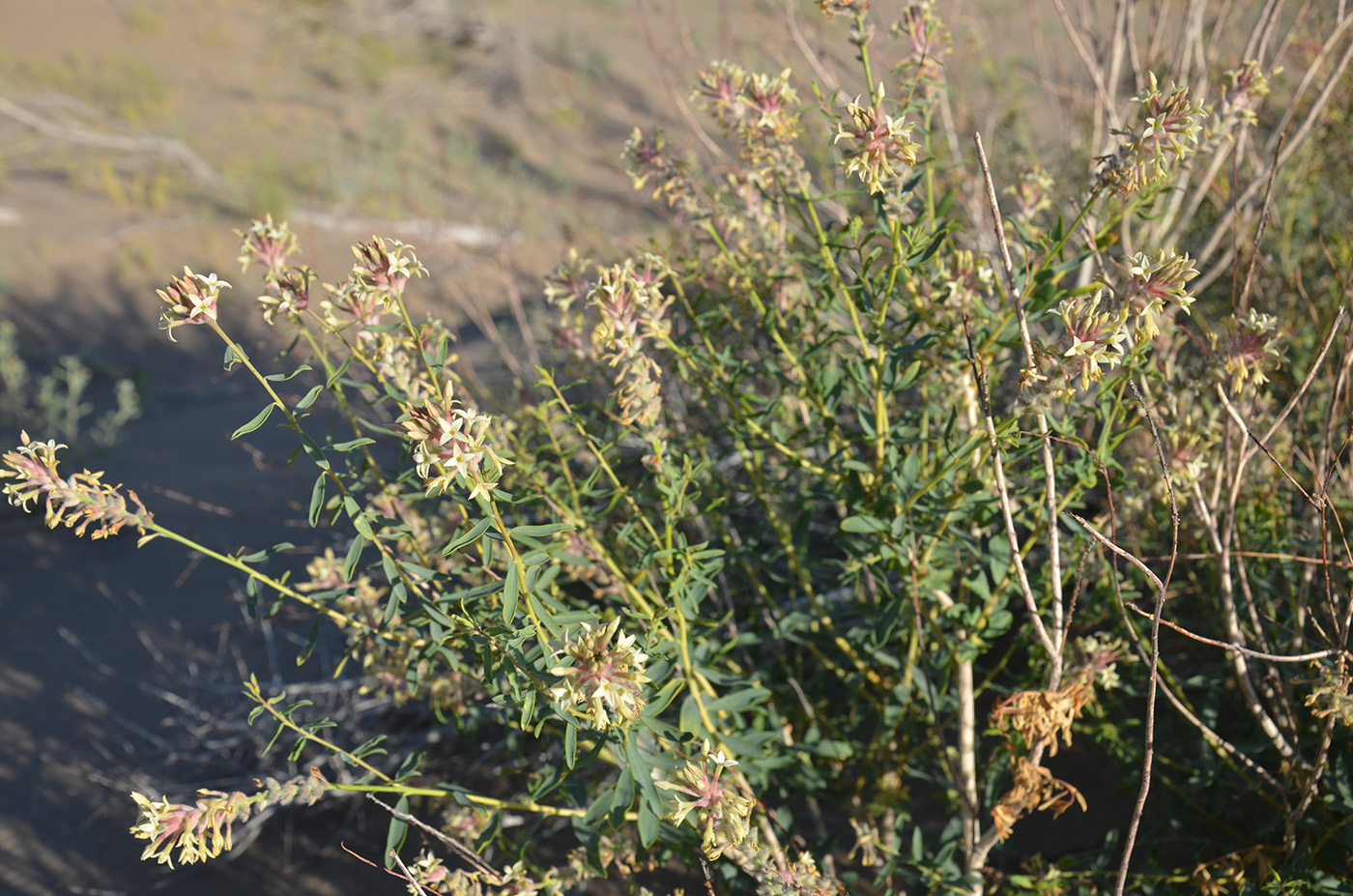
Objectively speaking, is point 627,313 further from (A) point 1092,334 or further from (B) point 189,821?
(B) point 189,821

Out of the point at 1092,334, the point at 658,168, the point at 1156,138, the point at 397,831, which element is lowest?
the point at 397,831

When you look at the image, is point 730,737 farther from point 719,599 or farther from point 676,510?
point 719,599

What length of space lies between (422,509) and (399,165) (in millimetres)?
9500

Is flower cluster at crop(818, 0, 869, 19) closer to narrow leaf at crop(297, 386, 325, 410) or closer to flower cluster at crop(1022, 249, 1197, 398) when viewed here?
flower cluster at crop(1022, 249, 1197, 398)

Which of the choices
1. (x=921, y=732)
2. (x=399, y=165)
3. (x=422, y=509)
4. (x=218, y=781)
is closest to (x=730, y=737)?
(x=921, y=732)

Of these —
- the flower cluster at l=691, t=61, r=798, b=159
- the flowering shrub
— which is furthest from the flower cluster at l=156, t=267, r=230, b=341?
the flower cluster at l=691, t=61, r=798, b=159

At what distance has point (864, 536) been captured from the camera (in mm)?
2078

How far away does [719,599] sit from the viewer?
279cm

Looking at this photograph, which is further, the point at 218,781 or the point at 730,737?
the point at 218,781

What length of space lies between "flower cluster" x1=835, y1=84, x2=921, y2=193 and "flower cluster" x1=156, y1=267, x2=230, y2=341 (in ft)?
3.21

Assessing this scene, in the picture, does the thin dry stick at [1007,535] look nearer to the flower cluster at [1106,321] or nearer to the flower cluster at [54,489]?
the flower cluster at [1106,321]

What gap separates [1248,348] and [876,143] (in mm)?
762

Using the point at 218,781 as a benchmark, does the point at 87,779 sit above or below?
below

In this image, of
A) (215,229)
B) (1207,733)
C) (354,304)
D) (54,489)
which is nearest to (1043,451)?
(1207,733)
